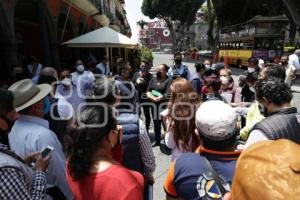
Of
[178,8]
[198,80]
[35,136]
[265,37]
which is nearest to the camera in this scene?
[35,136]

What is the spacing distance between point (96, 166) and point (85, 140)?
0.17 m

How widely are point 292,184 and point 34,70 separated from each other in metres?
9.47

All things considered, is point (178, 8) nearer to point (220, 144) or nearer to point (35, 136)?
point (35, 136)

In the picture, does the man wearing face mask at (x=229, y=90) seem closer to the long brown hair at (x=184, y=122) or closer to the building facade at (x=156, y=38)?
the long brown hair at (x=184, y=122)

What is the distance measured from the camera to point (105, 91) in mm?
3395

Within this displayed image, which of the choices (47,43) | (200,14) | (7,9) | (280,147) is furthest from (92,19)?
(200,14)

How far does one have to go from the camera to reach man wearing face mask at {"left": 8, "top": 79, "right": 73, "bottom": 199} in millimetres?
2705

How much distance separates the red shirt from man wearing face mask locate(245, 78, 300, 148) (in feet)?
3.41

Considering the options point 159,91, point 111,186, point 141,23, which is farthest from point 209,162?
point 141,23

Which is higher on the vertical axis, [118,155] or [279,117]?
[279,117]

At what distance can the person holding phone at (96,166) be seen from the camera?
77.5 inches

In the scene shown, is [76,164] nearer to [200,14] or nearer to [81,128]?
[81,128]

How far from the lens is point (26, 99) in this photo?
9.43 ft

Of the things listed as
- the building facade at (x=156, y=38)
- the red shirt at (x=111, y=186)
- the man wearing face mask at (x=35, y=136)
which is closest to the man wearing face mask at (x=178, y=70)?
the man wearing face mask at (x=35, y=136)
